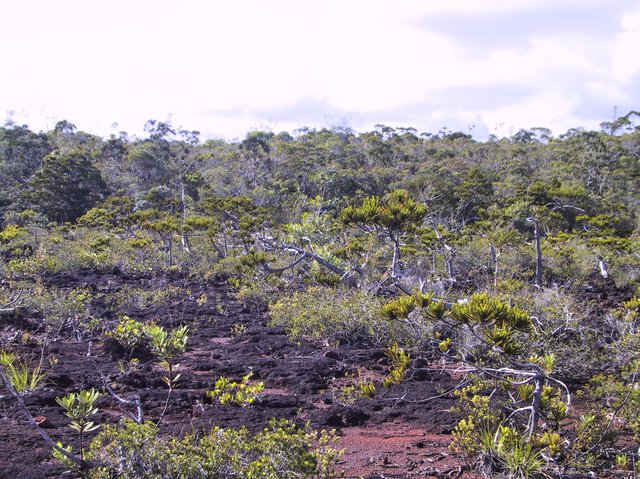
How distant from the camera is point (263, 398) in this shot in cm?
523

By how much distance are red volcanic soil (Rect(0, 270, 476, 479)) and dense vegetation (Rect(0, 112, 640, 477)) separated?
29 cm

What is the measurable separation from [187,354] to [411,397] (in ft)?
11.4

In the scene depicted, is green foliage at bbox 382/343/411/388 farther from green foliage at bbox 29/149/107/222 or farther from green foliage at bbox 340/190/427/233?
green foliage at bbox 29/149/107/222

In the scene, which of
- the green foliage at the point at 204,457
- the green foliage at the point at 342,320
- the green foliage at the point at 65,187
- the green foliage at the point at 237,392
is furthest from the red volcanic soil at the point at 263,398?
the green foliage at the point at 65,187

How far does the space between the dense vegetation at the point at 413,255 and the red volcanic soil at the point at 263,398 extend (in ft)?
0.95

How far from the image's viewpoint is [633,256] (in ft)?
42.2

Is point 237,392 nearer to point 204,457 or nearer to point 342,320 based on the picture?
point 204,457

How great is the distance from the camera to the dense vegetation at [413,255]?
3863 millimetres

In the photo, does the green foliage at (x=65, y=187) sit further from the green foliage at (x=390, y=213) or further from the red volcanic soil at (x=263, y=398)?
the green foliage at (x=390, y=213)

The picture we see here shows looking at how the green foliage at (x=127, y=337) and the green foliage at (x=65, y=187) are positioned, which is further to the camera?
the green foliage at (x=65, y=187)

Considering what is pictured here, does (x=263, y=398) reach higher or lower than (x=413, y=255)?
lower

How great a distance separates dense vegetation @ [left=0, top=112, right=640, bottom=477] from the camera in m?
3.86

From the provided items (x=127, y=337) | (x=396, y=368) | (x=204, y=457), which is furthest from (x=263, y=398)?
(x=127, y=337)

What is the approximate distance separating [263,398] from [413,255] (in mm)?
7671
